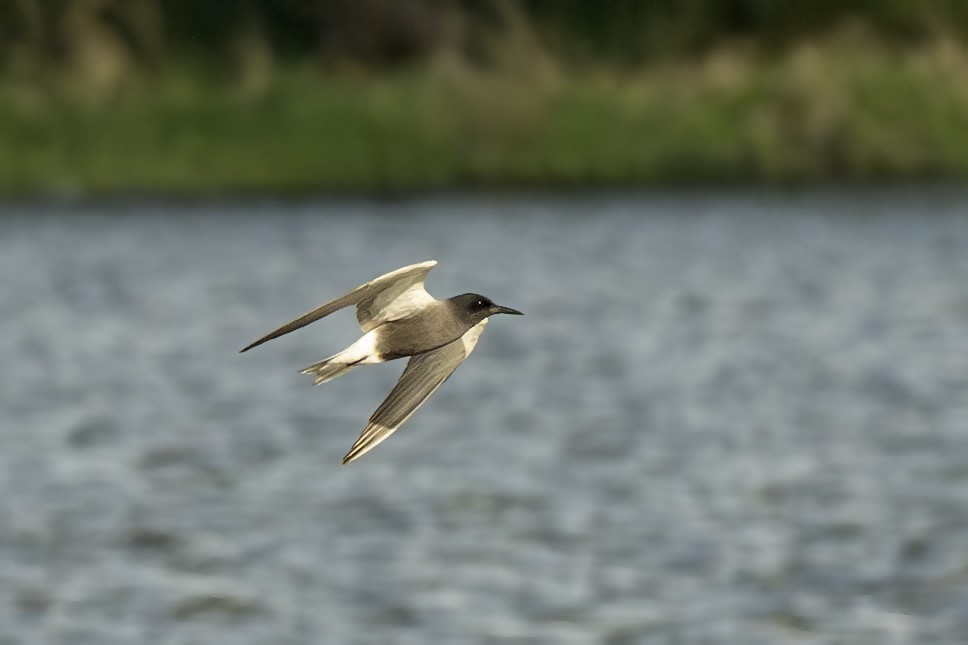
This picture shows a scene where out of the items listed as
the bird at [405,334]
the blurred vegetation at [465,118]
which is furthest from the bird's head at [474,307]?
the blurred vegetation at [465,118]

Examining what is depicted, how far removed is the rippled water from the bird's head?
8161 millimetres

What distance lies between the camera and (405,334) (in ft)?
20.6

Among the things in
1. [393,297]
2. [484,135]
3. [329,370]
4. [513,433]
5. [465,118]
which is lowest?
[329,370]

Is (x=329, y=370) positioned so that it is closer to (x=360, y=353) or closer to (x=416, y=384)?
(x=360, y=353)

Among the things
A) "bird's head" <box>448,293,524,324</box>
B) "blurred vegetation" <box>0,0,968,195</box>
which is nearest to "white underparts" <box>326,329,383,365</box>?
"bird's head" <box>448,293,524,324</box>

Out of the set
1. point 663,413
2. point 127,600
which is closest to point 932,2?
point 663,413

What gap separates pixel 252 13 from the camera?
4581cm

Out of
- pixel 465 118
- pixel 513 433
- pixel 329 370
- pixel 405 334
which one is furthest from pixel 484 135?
pixel 329 370

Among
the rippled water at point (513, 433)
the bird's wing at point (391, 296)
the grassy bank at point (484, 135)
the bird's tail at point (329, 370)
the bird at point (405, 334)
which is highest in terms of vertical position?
the grassy bank at point (484, 135)

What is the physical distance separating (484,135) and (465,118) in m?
0.50

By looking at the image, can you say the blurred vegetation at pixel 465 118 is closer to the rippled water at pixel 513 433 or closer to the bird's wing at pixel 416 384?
the rippled water at pixel 513 433

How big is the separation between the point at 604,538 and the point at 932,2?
99.9 feet

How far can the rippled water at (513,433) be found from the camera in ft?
51.4

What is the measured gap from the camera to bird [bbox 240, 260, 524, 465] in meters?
6.04
